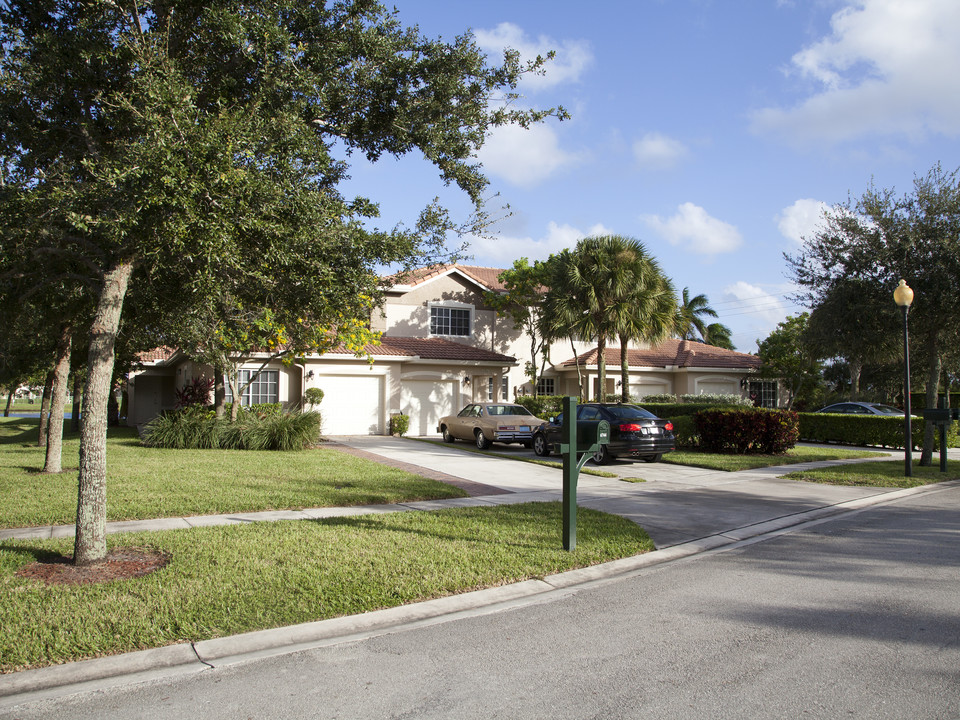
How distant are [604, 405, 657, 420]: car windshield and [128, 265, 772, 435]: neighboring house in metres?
8.91

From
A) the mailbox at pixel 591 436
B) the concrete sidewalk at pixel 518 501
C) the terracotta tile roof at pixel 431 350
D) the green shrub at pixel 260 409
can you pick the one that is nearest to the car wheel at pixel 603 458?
the concrete sidewalk at pixel 518 501

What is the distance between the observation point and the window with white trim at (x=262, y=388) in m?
24.7

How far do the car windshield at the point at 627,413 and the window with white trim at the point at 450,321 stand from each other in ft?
A: 45.0

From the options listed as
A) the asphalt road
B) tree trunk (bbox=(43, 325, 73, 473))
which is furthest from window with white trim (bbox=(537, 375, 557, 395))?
the asphalt road

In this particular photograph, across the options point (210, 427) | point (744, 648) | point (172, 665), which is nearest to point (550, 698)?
point (744, 648)

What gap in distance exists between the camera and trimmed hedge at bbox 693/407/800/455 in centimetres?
1873

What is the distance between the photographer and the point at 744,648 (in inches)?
194

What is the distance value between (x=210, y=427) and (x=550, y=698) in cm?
1660

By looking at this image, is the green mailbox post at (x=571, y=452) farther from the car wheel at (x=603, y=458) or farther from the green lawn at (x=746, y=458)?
the car wheel at (x=603, y=458)

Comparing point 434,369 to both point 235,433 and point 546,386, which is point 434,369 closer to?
point 546,386

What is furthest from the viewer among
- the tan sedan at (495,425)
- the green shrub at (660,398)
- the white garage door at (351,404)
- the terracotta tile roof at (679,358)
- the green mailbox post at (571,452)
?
the terracotta tile roof at (679,358)

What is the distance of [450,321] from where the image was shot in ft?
99.1

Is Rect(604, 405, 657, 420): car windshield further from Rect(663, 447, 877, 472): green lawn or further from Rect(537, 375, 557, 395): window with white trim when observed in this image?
Rect(537, 375, 557, 395): window with white trim

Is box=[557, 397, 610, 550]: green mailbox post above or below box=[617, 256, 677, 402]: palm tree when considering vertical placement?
below
